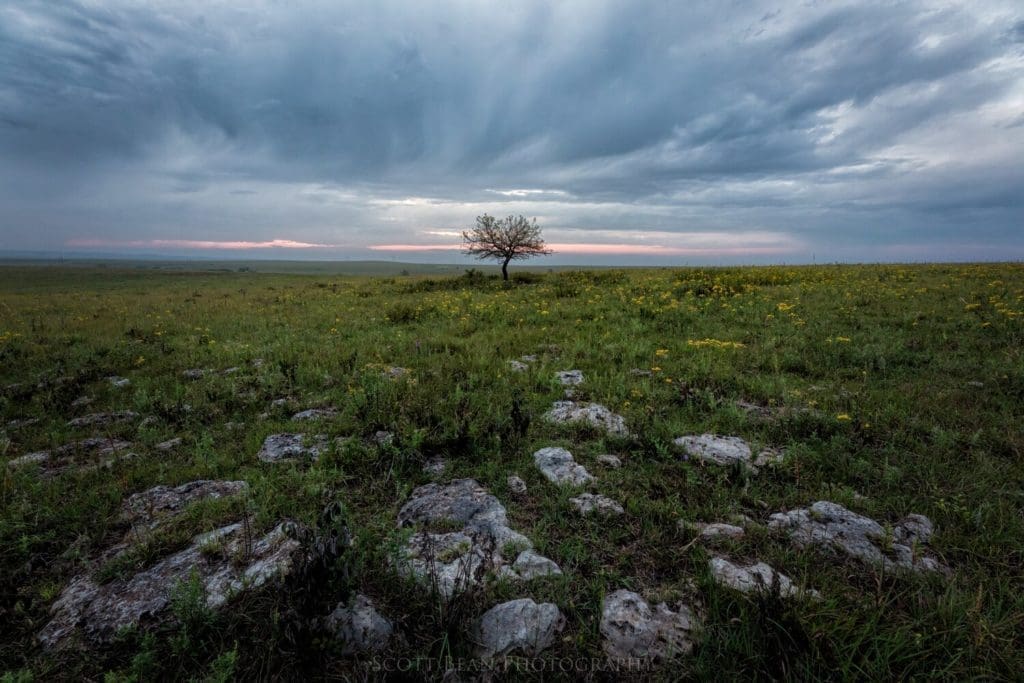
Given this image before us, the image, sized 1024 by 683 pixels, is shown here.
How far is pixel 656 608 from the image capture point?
3.01 meters

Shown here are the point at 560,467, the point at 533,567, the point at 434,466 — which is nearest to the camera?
the point at 533,567

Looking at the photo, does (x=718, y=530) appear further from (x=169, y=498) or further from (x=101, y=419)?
(x=101, y=419)

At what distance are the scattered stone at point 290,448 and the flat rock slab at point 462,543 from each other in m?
1.64

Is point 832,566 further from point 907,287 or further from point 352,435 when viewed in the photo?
point 907,287

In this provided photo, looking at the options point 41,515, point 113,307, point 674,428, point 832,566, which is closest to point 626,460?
point 674,428

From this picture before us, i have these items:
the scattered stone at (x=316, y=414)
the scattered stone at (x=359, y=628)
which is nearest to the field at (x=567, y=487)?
the scattered stone at (x=359, y=628)

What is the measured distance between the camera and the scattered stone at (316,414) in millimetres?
6375

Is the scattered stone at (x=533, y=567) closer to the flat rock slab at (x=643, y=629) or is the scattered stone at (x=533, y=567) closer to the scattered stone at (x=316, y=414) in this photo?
the flat rock slab at (x=643, y=629)

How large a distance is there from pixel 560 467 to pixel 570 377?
9.99 ft

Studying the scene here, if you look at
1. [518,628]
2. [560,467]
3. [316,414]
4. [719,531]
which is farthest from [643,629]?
[316,414]

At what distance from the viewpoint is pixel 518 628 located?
2.85 m

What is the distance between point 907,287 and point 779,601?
1866cm

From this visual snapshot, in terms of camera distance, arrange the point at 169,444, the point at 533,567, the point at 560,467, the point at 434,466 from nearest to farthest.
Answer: the point at 533,567 < the point at 560,467 < the point at 434,466 < the point at 169,444

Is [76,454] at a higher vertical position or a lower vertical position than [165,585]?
lower
